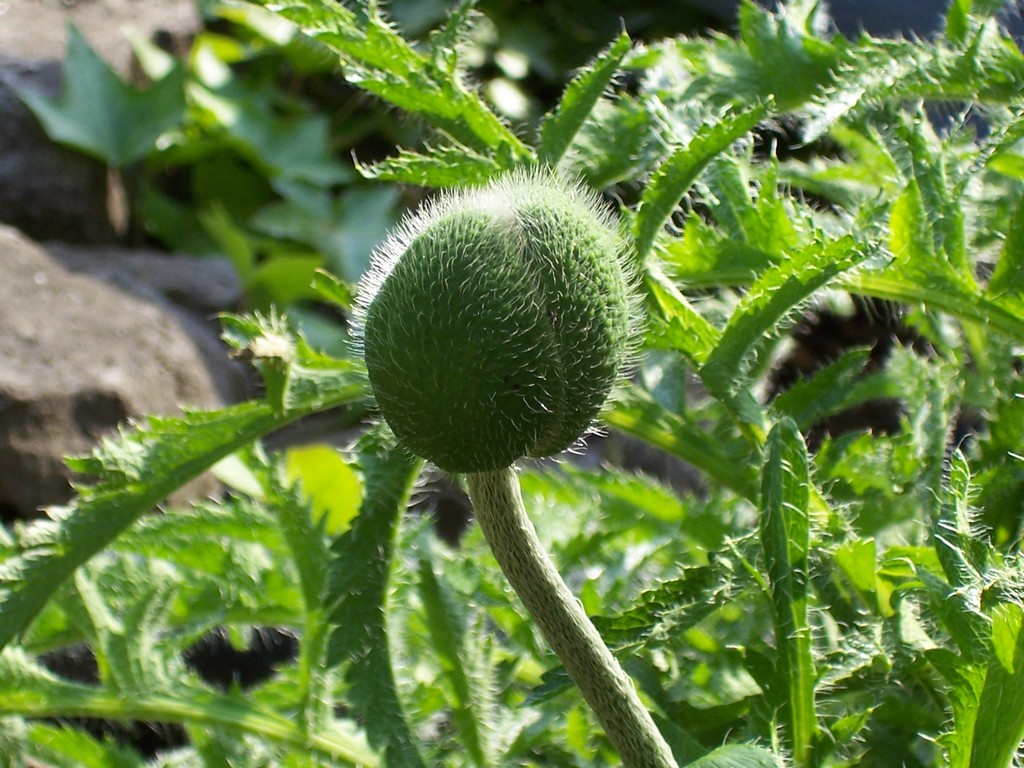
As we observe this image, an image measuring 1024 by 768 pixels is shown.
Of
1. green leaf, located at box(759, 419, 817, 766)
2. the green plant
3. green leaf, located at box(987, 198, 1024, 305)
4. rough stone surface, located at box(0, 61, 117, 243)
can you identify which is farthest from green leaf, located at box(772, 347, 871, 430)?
rough stone surface, located at box(0, 61, 117, 243)

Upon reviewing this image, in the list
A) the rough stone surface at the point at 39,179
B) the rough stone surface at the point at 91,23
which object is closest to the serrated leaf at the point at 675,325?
the rough stone surface at the point at 39,179

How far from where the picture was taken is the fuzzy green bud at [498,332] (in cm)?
70

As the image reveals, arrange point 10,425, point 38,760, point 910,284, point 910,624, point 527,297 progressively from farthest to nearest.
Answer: point 10,425
point 38,760
point 910,284
point 910,624
point 527,297

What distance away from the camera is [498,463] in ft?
2.34

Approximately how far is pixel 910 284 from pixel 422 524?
58 centimetres

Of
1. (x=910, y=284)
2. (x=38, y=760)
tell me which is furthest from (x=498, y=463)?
(x=38, y=760)

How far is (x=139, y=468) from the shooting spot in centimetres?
110

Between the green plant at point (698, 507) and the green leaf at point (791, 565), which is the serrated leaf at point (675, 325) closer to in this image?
the green plant at point (698, 507)

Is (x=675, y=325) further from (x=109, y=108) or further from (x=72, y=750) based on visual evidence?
(x=109, y=108)

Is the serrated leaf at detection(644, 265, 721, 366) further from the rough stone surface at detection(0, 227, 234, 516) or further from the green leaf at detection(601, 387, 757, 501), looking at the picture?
the rough stone surface at detection(0, 227, 234, 516)

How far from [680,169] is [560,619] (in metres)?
0.39

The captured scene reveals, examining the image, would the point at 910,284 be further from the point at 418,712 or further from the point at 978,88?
the point at 418,712

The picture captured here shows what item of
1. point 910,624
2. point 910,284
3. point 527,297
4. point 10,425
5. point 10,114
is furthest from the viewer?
point 10,114

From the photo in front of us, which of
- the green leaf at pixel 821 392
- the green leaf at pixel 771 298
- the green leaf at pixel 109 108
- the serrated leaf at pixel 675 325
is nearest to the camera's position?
the green leaf at pixel 771 298
